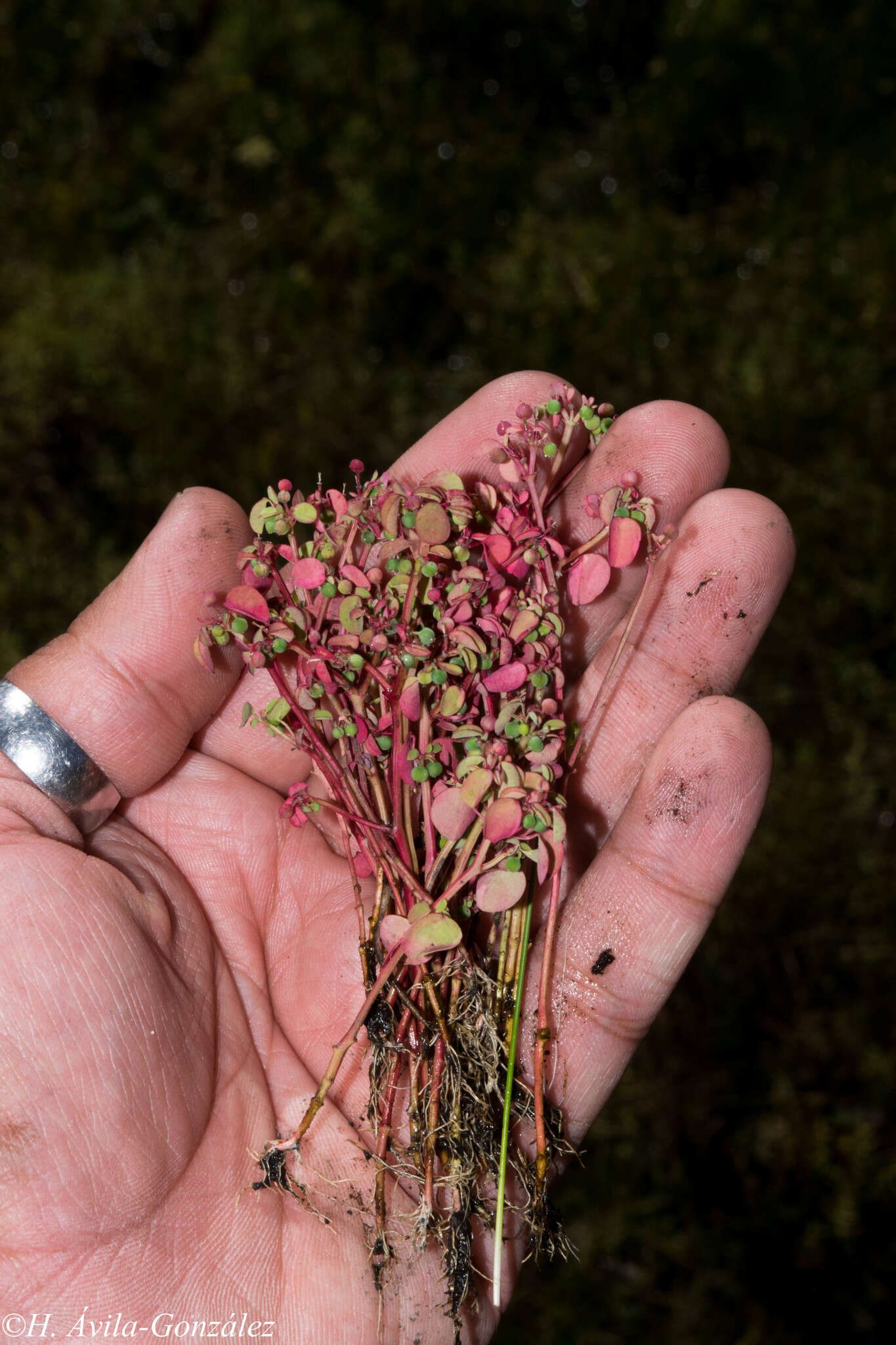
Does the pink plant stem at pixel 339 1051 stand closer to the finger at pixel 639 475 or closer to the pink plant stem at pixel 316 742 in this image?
the pink plant stem at pixel 316 742

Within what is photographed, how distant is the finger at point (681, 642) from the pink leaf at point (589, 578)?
0.78 feet

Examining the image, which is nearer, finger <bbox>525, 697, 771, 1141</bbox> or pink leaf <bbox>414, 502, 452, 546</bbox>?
pink leaf <bbox>414, 502, 452, 546</bbox>

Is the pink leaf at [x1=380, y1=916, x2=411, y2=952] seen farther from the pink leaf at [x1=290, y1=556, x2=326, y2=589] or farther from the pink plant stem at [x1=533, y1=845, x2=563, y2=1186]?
the pink leaf at [x1=290, y1=556, x2=326, y2=589]

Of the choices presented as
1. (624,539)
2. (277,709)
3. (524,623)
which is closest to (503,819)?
(524,623)

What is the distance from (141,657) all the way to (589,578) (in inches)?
38.8

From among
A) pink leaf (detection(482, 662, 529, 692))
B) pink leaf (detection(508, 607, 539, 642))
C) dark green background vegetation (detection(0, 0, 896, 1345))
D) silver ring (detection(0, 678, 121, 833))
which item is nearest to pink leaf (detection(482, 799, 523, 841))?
pink leaf (detection(482, 662, 529, 692))

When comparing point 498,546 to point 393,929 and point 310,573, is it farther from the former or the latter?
point 393,929

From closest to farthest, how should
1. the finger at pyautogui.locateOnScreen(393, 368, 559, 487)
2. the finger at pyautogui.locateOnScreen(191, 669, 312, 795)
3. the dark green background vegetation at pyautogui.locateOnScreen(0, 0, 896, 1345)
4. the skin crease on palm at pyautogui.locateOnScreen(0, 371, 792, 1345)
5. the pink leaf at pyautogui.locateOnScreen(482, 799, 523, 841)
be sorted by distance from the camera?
the skin crease on palm at pyautogui.locateOnScreen(0, 371, 792, 1345)
the pink leaf at pyautogui.locateOnScreen(482, 799, 523, 841)
the finger at pyautogui.locateOnScreen(191, 669, 312, 795)
the finger at pyautogui.locateOnScreen(393, 368, 559, 487)
the dark green background vegetation at pyautogui.locateOnScreen(0, 0, 896, 1345)

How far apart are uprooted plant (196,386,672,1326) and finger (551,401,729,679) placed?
19cm

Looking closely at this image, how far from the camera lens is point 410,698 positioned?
2100 millimetres

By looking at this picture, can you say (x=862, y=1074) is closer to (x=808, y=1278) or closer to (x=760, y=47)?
(x=808, y=1278)

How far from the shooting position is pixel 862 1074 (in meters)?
3.21

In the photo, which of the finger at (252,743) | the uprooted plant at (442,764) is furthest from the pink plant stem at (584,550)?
the finger at (252,743)

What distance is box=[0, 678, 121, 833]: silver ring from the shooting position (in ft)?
7.04
